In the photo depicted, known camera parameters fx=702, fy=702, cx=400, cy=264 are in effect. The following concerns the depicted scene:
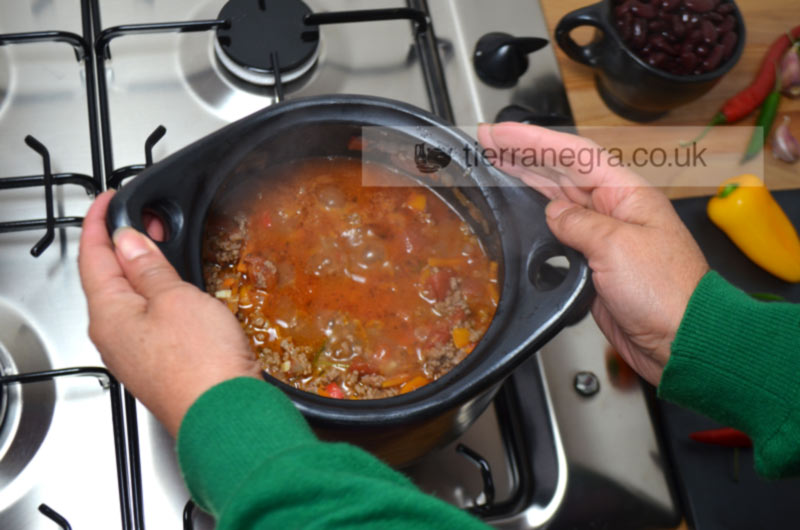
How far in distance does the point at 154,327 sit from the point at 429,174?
0.40 m

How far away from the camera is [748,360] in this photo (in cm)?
73

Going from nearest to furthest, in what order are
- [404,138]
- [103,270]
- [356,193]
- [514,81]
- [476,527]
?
[476,527] → [103,270] → [404,138] → [356,193] → [514,81]

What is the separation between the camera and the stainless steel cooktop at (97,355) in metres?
0.80

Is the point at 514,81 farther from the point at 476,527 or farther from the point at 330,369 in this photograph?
the point at 476,527

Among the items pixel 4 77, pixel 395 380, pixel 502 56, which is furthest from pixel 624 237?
pixel 4 77

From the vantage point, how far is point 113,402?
0.78 metres

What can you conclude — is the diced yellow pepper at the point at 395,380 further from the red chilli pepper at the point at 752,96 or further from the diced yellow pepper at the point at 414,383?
the red chilli pepper at the point at 752,96

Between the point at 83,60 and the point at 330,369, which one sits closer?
the point at 330,369

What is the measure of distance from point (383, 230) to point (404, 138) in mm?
132

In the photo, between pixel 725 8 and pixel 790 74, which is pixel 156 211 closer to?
pixel 725 8

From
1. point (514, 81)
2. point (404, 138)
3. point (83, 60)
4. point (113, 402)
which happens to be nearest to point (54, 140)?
point (83, 60)

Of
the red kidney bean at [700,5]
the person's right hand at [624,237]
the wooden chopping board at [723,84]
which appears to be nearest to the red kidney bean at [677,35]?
the red kidney bean at [700,5]

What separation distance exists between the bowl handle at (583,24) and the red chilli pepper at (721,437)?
1.88 ft

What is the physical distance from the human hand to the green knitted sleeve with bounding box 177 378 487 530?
41mm
